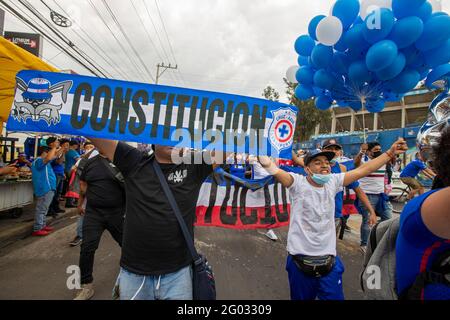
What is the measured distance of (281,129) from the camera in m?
2.60

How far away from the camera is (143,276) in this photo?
1.82 meters

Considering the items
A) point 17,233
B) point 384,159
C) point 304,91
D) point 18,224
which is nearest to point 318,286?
point 384,159

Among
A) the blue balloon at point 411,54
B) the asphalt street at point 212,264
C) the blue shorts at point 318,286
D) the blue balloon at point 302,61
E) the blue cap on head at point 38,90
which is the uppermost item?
the blue balloon at point 302,61

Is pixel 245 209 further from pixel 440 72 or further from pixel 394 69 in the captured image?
pixel 440 72

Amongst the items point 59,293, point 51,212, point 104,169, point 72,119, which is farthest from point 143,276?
point 51,212

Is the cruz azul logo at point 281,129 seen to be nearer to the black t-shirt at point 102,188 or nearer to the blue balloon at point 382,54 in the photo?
the black t-shirt at point 102,188

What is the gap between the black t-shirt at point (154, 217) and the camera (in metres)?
1.84

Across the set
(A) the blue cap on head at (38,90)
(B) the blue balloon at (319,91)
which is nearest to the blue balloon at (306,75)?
(B) the blue balloon at (319,91)

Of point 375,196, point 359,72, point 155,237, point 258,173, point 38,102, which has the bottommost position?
point 155,237

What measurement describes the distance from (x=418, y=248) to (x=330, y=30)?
4140mm

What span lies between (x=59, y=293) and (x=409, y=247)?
3714 mm

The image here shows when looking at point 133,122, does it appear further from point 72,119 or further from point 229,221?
point 229,221

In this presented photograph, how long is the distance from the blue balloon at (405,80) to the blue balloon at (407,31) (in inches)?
21.5
